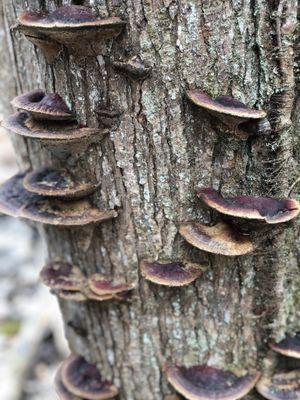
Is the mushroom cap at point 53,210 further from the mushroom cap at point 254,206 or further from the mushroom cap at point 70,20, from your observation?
the mushroom cap at point 70,20

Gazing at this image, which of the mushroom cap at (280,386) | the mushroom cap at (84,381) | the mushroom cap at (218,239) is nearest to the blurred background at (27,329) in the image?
the mushroom cap at (84,381)

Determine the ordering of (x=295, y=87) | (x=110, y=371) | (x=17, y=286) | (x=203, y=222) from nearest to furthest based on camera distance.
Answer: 1. (x=295, y=87)
2. (x=203, y=222)
3. (x=110, y=371)
4. (x=17, y=286)

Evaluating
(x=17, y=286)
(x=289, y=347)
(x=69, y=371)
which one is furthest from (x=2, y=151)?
(x=289, y=347)

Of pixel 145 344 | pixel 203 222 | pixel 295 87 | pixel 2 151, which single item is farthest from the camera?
pixel 2 151

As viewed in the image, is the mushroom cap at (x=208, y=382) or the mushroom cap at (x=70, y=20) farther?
the mushroom cap at (x=208, y=382)

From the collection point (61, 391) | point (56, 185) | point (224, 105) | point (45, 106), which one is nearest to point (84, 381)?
point (61, 391)

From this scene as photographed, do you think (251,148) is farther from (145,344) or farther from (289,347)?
(145,344)
